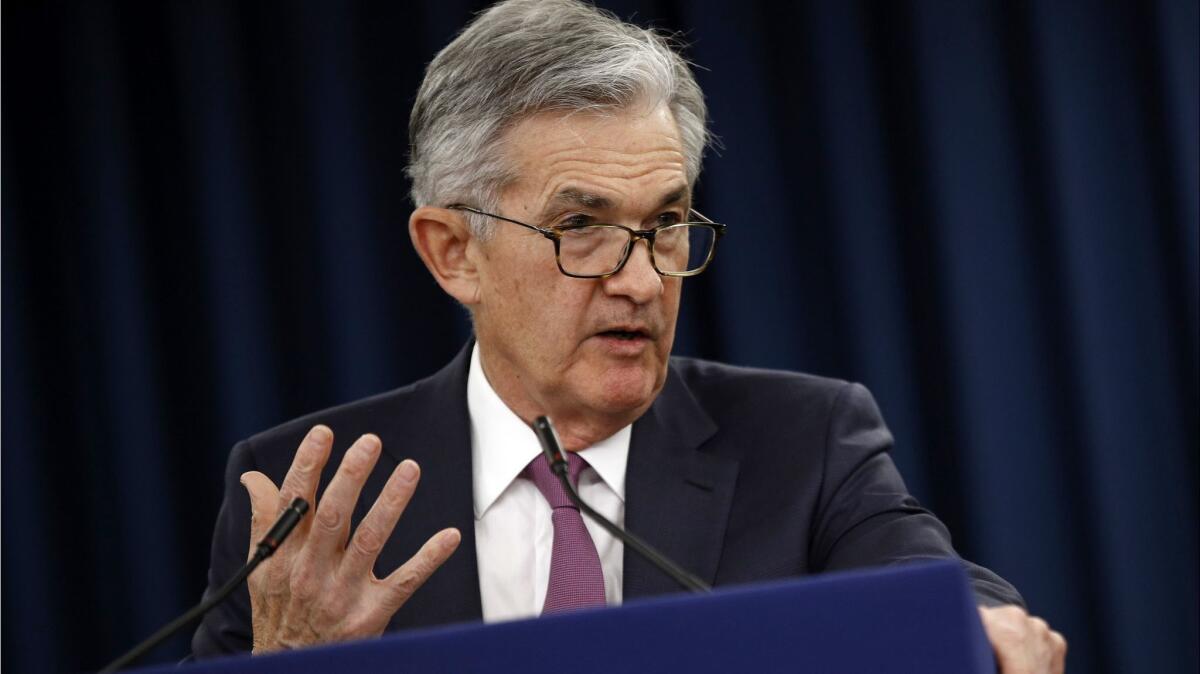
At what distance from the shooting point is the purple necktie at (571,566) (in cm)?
168

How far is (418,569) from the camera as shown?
132 cm

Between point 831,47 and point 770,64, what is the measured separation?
0.13m

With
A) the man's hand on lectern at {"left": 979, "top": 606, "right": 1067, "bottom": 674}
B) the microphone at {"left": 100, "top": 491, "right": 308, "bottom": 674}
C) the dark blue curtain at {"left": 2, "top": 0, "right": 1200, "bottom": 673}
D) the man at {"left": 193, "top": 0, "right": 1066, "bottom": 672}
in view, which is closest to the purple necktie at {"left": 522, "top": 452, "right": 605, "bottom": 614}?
the man at {"left": 193, "top": 0, "right": 1066, "bottom": 672}

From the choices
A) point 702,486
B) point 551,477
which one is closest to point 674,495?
point 702,486

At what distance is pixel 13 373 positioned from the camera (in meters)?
2.92

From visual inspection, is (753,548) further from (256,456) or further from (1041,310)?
(1041,310)

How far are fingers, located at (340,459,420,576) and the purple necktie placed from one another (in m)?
0.36

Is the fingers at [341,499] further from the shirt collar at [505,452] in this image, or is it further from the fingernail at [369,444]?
the shirt collar at [505,452]

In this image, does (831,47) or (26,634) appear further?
(26,634)

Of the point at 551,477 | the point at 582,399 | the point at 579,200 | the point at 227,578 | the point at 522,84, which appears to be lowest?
the point at 227,578

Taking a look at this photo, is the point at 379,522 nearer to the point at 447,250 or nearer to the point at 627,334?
the point at 627,334

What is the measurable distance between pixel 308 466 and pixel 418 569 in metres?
0.15

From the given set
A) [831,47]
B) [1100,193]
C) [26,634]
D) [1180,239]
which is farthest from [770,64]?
[26,634]

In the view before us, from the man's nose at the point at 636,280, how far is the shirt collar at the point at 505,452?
9.9 inches
